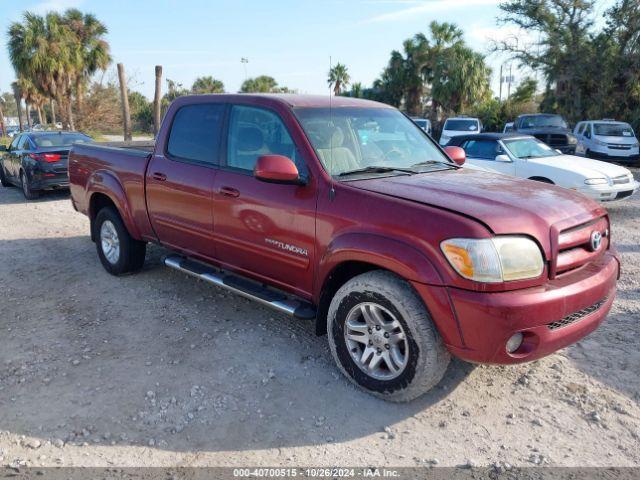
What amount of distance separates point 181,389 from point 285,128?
195cm

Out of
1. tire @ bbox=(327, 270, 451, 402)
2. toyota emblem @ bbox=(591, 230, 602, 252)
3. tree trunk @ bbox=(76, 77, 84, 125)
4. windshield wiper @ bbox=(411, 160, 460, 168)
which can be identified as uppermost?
tree trunk @ bbox=(76, 77, 84, 125)

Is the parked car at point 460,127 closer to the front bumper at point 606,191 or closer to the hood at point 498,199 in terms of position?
the front bumper at point 606,191

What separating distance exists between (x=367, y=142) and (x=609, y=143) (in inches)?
633

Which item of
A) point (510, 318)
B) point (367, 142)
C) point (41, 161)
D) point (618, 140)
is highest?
point (618, 140)

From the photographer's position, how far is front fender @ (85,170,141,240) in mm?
5359

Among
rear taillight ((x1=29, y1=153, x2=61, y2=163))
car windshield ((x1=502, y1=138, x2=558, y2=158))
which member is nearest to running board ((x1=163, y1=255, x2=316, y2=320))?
car windshield ((x1=502, y1=138, x2=558, y2=158))

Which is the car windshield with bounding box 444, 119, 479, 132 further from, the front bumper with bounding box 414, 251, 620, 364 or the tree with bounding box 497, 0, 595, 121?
the front bumper with bounding box 414, 251, 620, 364

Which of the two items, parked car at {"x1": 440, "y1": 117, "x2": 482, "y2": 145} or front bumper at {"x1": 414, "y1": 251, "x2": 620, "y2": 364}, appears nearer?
front bumper at {"x1": 414, "y1": 251, "x2": 620, "y2": 364}

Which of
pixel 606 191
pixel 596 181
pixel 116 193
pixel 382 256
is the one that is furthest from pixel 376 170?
pixel 606 191

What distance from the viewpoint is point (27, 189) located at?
11234 mm

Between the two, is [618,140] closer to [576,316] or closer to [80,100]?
[576,316]

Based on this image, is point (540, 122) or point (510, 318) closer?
point (510, 318)

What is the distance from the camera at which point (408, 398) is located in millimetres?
→ 3250

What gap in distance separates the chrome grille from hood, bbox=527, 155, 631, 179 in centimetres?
595
